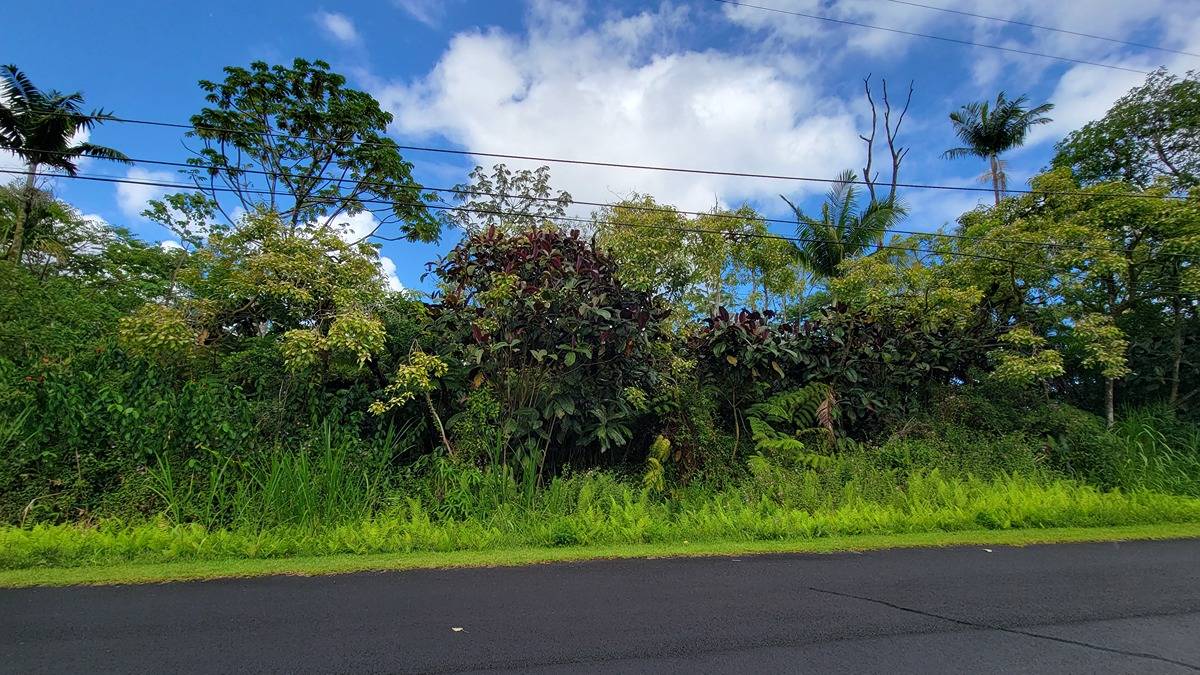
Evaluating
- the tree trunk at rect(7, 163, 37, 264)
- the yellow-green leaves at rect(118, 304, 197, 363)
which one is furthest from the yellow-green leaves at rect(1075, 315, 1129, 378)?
the tree trunk at rect(7, 163, 37, 264)

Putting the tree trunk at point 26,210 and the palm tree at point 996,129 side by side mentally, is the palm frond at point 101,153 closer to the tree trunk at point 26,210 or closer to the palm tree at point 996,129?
the tree trunk at point 26,210

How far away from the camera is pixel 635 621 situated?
3.99 meters

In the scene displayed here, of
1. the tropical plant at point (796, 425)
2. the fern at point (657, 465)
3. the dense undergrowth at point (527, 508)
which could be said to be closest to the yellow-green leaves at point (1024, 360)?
the dense undergrowth at point (527, 508)

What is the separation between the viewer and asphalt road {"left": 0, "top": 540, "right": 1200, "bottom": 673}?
3375 millimetres

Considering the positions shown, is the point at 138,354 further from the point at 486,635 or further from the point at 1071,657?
the point at 1071,657

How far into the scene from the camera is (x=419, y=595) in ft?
14.9

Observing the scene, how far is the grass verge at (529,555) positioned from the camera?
502 cm

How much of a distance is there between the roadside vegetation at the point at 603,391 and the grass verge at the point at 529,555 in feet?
0.93

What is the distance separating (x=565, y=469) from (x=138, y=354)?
568 cm

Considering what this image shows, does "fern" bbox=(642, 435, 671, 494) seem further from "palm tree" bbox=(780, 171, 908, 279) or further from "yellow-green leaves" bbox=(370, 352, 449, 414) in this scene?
"palm tree" bbox=(780, 171, 908, 279)

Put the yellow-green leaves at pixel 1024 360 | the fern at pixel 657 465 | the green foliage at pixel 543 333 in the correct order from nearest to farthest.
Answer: the green foliage at pixel 543 333 < the fern at pixel 657 465 < the yellow-green leaves at pixel 1024 360

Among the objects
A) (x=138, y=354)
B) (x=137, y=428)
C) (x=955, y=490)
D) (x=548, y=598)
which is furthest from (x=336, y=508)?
(x=955, y=490)

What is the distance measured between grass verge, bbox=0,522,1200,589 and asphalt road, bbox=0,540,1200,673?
268mm

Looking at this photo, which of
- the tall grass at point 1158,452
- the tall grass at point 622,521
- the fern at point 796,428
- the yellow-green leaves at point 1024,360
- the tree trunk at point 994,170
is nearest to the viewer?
the tall grass at point 622,521
